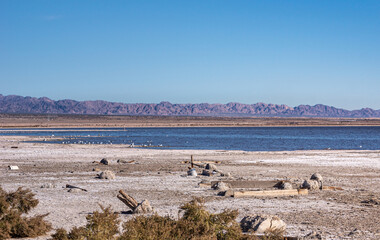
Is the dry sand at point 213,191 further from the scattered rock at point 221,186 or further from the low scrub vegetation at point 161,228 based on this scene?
the low scrub vegetation at point 161,228

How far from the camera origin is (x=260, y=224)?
10.1m

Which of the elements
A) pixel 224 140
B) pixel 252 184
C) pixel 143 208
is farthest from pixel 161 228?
pixel 224 140

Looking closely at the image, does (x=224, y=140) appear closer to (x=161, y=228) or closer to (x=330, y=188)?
(x=330, y=188)

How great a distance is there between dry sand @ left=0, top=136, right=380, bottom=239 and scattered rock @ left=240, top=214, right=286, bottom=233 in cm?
55

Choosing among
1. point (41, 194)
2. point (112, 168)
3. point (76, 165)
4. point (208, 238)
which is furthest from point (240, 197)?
point (76, 165)

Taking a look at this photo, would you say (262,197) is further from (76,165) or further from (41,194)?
(76,165)

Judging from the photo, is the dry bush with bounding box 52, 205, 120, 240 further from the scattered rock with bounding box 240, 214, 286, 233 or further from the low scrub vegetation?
the scattered rock with bounding box 240, 214, 286, 233

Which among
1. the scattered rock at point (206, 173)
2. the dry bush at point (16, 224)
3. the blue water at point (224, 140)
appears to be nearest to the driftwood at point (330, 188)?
the scattered rock at point (206, 173)

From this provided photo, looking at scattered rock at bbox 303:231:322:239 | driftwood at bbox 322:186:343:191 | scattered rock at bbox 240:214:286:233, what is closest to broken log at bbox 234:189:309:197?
driftwood at bbox 322:186:343:191

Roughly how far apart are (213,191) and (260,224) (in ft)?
21.2

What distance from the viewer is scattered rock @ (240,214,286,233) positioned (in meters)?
10.1

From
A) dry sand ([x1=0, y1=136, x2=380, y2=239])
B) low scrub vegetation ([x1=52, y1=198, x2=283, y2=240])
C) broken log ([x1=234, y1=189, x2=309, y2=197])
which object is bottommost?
dry sand ([x1=0, y1=136, x2=380, y2=239])

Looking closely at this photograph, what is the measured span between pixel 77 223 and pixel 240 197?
5472mm

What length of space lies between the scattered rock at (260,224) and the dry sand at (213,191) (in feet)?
1.81
